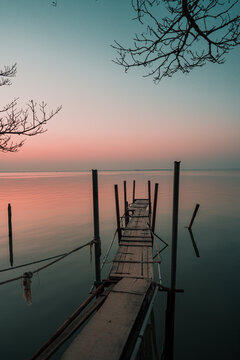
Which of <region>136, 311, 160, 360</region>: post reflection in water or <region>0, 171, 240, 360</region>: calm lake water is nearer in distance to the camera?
<region>136, 311, 160, 360</region>: post reflection in water

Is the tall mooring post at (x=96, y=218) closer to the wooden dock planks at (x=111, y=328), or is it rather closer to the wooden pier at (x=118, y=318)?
the wooden pier at (x=118, y=318)

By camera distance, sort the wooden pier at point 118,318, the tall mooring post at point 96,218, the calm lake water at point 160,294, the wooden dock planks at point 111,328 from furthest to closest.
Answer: the calm lake water at point 160,294 < the tall mooring post at point 96,218 < the wooden pier at point 118,318 < the wooden dock planks at point 111,328

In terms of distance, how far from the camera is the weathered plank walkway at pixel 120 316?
386cm

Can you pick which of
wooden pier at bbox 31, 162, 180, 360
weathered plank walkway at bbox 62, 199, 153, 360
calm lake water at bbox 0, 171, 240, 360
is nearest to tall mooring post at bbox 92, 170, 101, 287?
wooden pier at bbox 31, 162, 180, 360

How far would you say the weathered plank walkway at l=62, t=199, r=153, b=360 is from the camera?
3863 mm

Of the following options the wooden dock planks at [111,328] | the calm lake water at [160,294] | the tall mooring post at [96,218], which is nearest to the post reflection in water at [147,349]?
the calm lake water at [160,294]

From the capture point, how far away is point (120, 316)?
481 centimetres

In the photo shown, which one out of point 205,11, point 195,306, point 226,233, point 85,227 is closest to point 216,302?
point 195,306

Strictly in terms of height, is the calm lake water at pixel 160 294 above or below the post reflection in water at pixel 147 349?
below

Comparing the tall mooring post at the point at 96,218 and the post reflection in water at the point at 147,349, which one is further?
the tall mooring post at the point at 96,218

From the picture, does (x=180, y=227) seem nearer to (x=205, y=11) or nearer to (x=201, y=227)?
(x=201, y=227)

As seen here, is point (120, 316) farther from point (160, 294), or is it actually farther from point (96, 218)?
point (160, 294)

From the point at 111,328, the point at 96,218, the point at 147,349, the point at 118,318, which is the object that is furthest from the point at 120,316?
the point at 96,218

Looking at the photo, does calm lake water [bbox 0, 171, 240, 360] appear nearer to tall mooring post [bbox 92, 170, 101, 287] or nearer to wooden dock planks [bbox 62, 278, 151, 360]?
tall mooring post [bbox 92, 170, 101, 287]
